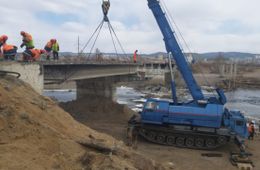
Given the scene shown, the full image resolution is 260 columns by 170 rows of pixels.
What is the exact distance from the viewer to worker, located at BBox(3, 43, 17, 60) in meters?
21.2

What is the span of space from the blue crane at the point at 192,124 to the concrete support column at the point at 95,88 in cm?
1422

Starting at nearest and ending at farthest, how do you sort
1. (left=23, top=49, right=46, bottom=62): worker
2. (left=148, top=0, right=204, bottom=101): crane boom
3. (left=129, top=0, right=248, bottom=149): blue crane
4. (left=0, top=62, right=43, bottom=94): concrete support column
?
(left=0, top=62, right=43, bottom=94): concrete support column
(left=23, top=49, right=46, bottom=62): worker
(left=129, top=0, right=248, bottom=149): blue crane
(left=148, top=0, right=204, bottom=101): crane boom

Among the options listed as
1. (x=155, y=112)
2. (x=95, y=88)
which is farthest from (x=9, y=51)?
(x=95, y=88)

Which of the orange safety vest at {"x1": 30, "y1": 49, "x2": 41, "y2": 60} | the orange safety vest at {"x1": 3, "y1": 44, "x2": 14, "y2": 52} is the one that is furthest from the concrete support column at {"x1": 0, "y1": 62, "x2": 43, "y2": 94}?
the orange safety vest at {"x1": 3, "y1": 44, "x2": 14, "y2": 52}

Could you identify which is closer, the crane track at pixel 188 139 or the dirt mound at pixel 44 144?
the dirt mound at pixel 44 144

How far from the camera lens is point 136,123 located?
25.9 meters

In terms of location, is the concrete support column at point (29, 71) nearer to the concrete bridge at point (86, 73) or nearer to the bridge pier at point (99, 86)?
the concrete bridge at point (86, 73)

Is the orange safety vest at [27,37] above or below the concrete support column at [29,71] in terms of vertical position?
above

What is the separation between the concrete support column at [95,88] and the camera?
3916cm

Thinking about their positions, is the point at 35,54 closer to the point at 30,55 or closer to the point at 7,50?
the point at 30,55

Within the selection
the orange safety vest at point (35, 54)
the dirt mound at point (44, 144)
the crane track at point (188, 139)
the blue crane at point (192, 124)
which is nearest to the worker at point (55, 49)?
the orange safety vest at point (35, 54)

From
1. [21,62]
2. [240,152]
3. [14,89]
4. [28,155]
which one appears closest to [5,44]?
[21,62]

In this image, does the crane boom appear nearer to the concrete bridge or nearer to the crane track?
the crane track

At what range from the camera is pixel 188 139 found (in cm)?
2420
